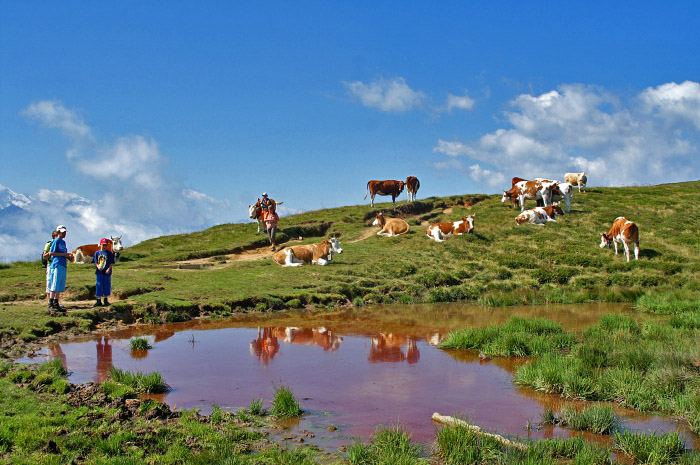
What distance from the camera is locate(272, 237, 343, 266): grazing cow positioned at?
2700 centimetres

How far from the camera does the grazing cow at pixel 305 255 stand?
27.0 m

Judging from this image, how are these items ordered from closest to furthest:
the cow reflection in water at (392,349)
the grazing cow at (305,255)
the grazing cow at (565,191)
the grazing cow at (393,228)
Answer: the cow reflection in water at (392,349), the grazing cow at (305,255), the grazing cow at (393,228), the grazing cow at (565,191)

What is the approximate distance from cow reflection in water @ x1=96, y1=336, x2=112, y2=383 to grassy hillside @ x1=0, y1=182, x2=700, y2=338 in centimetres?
306

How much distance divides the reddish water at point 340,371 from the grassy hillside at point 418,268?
3337 millimetres

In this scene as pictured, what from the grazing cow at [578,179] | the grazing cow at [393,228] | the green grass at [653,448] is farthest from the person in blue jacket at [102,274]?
the grazing cow at [578,179]

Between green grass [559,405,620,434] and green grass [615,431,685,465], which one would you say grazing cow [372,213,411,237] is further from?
green grass [615,431,685,465]

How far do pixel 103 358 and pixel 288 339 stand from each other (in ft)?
14.2

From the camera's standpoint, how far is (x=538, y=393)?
9.87 meters

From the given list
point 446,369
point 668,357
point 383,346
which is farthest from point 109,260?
point 668,357

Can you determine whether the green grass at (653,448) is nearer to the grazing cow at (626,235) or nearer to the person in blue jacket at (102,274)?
the person in blue jacket at (102,274)

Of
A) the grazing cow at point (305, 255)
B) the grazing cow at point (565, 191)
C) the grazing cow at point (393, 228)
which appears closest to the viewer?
the grazing cow at point (305, 255)

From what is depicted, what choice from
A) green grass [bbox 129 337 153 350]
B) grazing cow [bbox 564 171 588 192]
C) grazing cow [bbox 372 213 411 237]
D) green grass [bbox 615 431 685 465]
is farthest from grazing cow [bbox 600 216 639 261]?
green grass [bbox 615 431 685 465]

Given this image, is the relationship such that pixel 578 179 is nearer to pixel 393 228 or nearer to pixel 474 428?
pixel 393 228

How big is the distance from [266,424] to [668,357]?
6878mm
